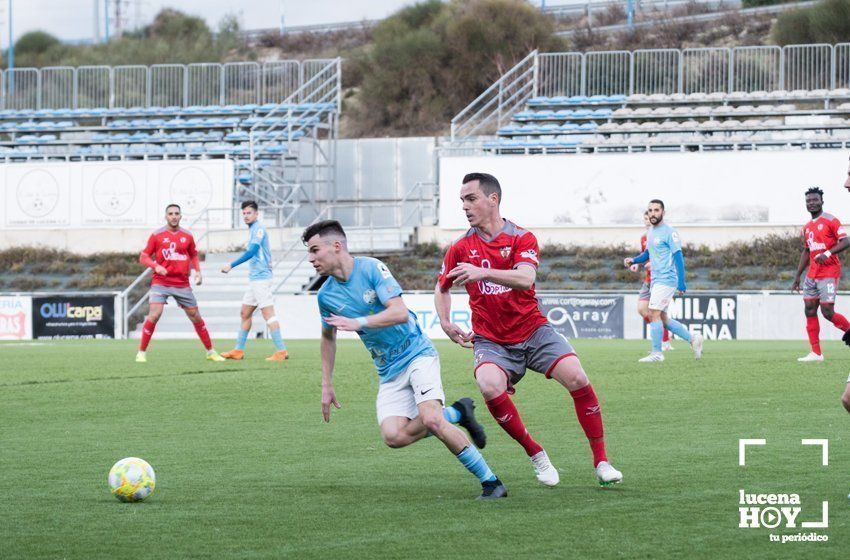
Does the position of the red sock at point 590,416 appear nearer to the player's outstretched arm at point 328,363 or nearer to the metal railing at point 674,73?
the player's outstretched arm at point 328,363

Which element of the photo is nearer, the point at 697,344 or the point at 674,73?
the point at 697,344

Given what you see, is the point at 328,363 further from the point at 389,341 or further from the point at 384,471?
the point at 384,471

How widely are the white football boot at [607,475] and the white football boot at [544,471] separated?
27 cm

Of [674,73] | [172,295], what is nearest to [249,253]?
[172,295]

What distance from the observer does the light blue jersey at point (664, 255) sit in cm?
1794

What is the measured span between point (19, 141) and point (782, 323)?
27374 mm

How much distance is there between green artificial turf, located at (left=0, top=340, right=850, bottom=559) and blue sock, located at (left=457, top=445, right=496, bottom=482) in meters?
0.16

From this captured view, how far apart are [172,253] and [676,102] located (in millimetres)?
24737

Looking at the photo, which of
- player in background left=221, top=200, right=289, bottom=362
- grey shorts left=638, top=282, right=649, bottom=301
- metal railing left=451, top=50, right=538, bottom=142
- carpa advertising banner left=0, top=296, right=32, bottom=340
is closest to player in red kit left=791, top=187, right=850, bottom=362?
grey shorts left=638, top=282, right=649, bottom=301

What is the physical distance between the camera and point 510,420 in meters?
7.91

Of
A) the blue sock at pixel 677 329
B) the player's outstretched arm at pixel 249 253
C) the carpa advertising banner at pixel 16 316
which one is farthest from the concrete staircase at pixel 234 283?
the blue sock at pixel 677 329

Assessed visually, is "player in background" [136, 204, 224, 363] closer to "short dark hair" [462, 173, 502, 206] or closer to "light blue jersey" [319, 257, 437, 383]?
"light blue jersey" [319, 257, 437, 383]

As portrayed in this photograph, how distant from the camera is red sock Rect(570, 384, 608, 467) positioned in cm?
788

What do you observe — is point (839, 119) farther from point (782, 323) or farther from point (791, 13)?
point (791, 13)
